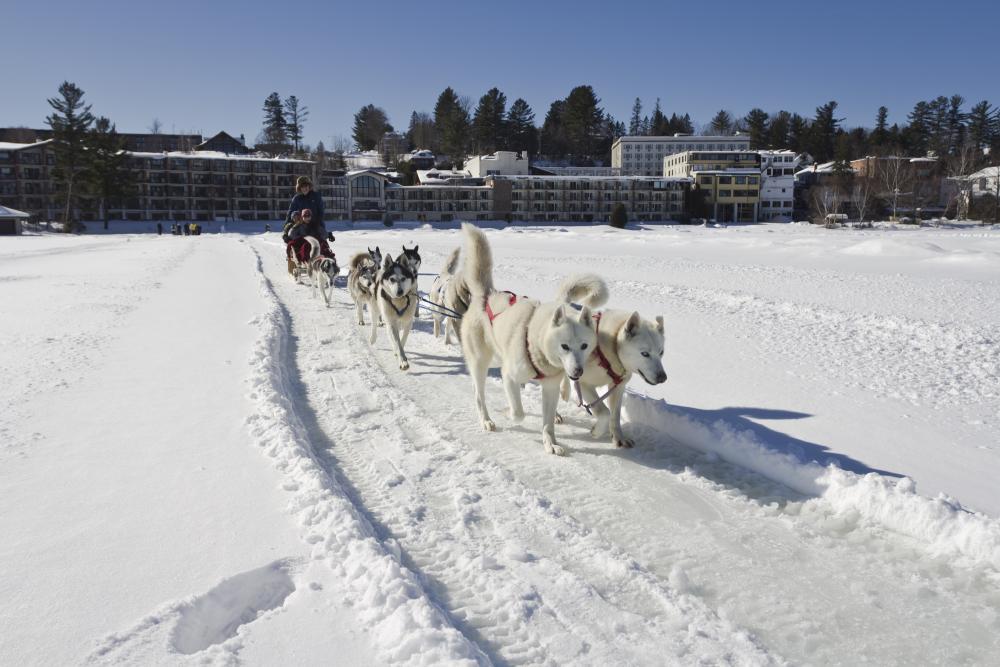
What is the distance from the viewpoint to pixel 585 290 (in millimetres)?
4617

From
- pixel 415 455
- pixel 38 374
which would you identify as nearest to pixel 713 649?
pixel 415 455

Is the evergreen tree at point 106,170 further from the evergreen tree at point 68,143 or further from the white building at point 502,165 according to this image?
the white building at point 502,165

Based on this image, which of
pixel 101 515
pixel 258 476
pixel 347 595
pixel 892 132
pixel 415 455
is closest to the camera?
pixel 347 595

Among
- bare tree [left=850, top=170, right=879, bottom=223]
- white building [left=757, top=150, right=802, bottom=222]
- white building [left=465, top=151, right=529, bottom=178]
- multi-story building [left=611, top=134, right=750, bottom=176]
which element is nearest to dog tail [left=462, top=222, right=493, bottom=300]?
bare tree [left=850, top=170, right=879, bottom=223]

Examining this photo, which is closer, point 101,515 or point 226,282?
point 101,515

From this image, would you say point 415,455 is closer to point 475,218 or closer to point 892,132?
point 475,218

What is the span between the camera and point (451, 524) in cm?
316

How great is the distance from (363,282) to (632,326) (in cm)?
506

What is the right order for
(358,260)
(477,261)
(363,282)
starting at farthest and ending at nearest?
(358,260)
(363,282)
(477,261)

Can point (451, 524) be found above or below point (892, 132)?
below

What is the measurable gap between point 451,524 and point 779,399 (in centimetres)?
331

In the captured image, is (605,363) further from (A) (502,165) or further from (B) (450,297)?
(A) (502,165)

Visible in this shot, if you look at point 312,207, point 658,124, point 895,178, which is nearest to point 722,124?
point 658,124

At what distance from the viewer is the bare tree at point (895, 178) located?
2431 inches
